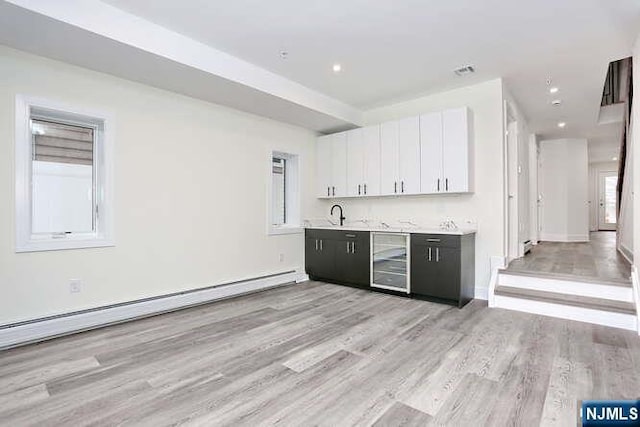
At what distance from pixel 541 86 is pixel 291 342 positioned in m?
4.51

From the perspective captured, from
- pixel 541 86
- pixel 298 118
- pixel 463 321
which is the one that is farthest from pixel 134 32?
pixel 541 86

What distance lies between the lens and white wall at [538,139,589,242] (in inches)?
286

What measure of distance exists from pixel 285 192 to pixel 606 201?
11721 millimetres

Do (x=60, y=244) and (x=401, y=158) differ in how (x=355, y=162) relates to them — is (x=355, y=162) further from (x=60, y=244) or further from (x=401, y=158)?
(x=60, y=244)

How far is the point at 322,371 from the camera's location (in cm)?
234

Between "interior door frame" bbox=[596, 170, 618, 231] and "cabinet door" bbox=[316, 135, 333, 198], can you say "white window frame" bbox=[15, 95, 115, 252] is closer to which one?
"cabinet door" bbox=[316, 135, 333, 198]

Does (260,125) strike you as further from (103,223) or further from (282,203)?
(103,223)

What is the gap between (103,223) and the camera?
3.35 metres

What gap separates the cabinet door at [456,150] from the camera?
161 inches

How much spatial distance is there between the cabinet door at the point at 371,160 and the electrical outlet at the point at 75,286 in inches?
146

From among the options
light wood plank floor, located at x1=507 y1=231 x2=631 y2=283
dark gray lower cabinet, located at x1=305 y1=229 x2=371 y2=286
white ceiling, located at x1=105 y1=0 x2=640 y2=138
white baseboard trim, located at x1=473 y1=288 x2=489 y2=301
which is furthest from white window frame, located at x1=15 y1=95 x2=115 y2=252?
light wood plank floor, located at x1=507 y1=231 x2=631 y2=283

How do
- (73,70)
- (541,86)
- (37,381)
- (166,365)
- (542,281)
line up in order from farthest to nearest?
(541,86) < (542,281) < (73,70) < (166,365) < (37,381)

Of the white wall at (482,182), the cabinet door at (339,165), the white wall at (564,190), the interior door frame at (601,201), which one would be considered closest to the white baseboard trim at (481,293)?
the white wall at (482,182)

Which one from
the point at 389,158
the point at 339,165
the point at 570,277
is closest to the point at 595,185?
the point at 570,277
